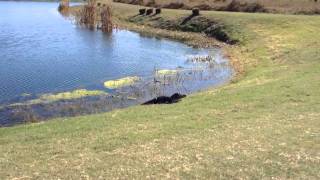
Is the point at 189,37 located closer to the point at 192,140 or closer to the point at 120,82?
the point at 120,82

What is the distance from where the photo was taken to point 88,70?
1367 inches

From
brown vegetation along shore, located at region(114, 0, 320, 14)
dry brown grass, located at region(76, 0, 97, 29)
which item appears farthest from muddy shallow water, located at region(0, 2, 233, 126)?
brown vegetation along shore, located at region(114, 0, 320, 14)

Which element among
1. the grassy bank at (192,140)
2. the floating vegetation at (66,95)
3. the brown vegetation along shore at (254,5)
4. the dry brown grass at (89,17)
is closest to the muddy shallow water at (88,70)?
the floating vegetation at (66,95)

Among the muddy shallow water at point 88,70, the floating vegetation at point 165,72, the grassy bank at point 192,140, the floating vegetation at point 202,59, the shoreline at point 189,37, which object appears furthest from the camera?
the floating vegetation at point 202,59

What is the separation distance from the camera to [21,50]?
42906mm

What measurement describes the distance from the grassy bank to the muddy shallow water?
4783 millimetres

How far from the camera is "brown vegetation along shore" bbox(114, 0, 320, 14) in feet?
192

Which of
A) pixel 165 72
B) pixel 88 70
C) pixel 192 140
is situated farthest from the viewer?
pixel 88 70

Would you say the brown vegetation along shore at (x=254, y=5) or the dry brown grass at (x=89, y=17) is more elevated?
the brown vegetation along shore at (x=254, y=5)

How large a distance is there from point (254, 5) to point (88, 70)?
3527cm

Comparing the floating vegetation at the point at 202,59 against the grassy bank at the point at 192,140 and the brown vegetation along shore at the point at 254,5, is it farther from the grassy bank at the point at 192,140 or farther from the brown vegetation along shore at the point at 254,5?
the brown vegetation along shore at the point at 254,5

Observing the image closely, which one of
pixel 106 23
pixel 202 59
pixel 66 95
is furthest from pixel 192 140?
pixel 106 23

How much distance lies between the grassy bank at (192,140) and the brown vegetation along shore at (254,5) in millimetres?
34140

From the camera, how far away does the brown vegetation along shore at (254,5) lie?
58.4 metres
